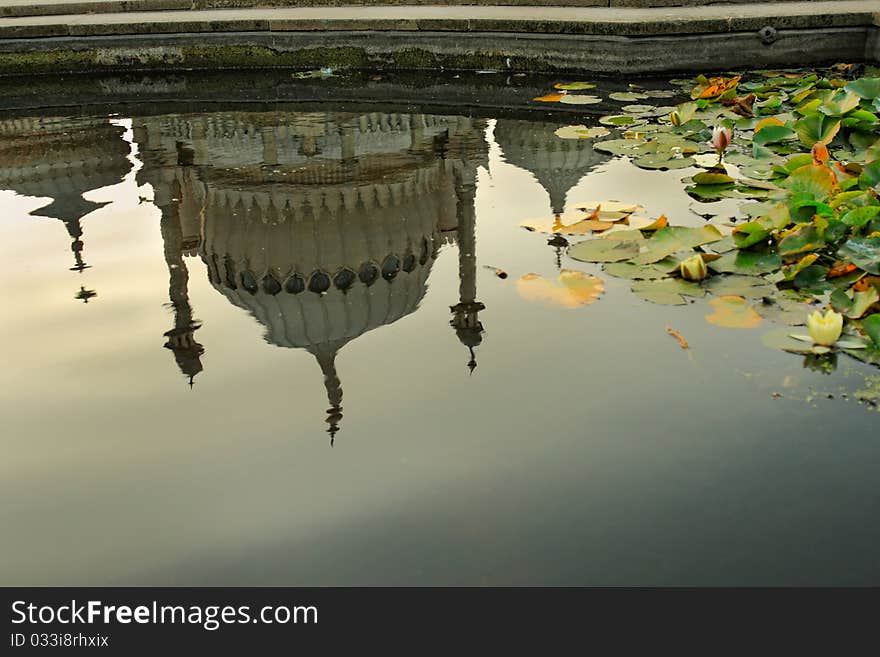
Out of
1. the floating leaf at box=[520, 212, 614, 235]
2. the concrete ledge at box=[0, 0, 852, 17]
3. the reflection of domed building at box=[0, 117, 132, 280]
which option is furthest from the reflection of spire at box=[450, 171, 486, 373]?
the concrete ledge at box=[0, 0, 852, 17]

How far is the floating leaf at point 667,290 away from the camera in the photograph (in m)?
4.51

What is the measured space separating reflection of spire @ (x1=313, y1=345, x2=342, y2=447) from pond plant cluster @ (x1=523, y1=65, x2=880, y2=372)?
1320 mm

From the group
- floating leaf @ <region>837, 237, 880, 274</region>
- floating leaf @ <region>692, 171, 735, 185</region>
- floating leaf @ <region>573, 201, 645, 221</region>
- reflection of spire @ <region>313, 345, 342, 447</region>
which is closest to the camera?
reflection of spire @ <region>313, 345, 342, 447</region>

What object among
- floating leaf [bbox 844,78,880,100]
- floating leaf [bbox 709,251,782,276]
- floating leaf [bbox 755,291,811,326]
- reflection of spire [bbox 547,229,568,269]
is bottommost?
reflection of spire [bbox 547,229,568,269]

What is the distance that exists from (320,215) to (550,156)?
1.65m

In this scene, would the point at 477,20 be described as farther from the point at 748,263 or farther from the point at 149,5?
the point at 748,263

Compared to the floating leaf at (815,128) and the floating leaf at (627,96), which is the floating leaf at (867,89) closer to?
the floating leaf at (815,128)

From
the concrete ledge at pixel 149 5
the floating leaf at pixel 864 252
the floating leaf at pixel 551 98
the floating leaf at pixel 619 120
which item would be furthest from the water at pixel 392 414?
the concrete ledge at pixel 149 5

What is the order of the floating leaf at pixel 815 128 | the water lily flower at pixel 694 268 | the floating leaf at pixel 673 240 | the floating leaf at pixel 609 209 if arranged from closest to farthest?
the water lily flower at pixel 694 268
the floating leaf at pixel 673 240
the floating leaf at pixel 609 209
the floating leaf at pixel 815 128

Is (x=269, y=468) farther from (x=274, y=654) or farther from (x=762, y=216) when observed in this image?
(x=762, y=216)

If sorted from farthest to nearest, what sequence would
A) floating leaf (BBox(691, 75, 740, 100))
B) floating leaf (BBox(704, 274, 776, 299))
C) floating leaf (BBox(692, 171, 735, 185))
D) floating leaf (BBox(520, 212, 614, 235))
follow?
floating leaf (BBox(691, 75, 740, 100)) < floating leaf (BBox(692, 171, 735, 185)) < floating leaf (BBox(520, 212, 614, 235)) < floating leaf (BBox(704, 274, 776, 299))

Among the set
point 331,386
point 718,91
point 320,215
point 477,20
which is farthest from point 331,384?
point 477,20

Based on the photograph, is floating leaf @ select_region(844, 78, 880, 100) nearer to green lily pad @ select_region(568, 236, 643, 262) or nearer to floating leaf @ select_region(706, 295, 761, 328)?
green lily pad @ select_region(568, 236, 643, 262)

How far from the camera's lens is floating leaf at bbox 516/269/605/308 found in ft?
15.2
